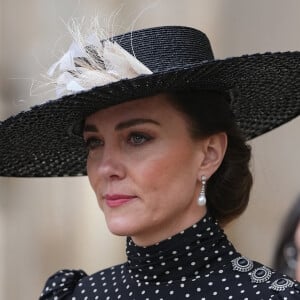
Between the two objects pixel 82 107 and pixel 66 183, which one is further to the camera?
pixel 66 183

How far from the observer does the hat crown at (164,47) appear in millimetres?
1452

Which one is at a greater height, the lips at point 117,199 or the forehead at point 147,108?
the forehead at point 147,108

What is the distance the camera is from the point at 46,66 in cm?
276

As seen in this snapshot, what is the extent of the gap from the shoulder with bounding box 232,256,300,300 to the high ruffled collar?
0.05m

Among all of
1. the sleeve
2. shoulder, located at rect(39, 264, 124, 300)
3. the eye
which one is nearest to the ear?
the eye

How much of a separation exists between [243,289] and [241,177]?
26cm

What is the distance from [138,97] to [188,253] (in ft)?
1.03

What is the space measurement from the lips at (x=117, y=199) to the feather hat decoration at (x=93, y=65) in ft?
0.67

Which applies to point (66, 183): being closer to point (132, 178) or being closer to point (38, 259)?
point (38, 259)

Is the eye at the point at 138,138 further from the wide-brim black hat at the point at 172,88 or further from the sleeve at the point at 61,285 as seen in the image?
the sleeve at the point at 61,285

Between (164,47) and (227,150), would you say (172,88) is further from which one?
(227,150)

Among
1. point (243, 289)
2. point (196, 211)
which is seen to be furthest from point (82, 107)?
point (243, 289)

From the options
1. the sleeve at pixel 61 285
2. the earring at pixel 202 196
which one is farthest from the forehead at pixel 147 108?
the sleeve at pixel 61 285

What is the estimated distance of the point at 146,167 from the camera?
1.42 m
